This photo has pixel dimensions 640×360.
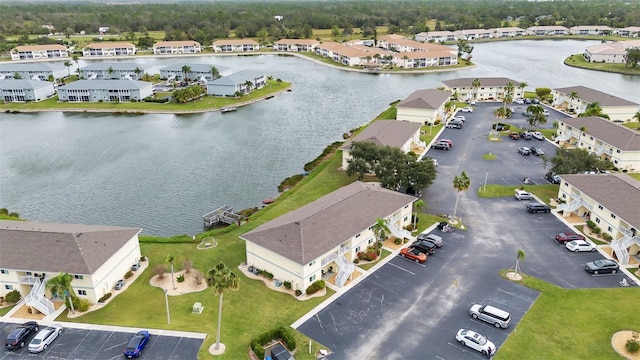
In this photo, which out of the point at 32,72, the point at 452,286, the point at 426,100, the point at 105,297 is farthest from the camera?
the point at 32,72

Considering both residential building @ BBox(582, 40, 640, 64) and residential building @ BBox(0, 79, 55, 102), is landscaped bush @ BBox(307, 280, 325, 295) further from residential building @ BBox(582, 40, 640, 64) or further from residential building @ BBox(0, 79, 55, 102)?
residential building @ BBox(582, 40, 640, 64)

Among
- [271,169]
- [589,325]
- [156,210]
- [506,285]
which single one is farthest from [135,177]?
[589,325]

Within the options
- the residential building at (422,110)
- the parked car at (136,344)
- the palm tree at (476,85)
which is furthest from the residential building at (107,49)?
the parked car at (136,344)

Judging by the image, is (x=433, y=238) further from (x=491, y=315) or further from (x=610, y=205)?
(x=610, y=205)

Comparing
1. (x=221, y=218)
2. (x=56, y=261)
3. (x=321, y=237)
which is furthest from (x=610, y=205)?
(x=56, y=261)

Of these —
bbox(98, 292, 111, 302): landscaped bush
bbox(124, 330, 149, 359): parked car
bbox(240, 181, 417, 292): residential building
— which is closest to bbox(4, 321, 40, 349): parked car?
bbox(98, 292, 111, 302): landscaped bush

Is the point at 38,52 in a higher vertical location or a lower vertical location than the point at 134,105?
higher
